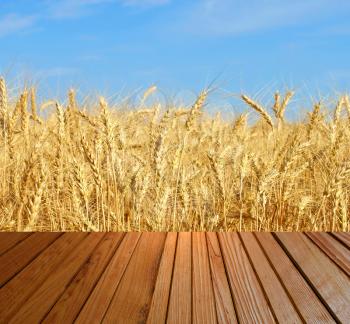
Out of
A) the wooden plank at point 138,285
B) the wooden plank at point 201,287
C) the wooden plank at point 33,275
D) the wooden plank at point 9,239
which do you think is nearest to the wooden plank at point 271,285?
the wooden plank at point 201,287

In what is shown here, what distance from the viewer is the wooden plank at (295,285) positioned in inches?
45.4

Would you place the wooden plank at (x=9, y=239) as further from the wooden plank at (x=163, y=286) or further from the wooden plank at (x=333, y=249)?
the wooden plank at (x=333, y=249)

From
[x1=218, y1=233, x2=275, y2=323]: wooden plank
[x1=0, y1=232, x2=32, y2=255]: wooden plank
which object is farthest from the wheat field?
[x1=218, y1=233, x2=275, y2=323]: wooden plank

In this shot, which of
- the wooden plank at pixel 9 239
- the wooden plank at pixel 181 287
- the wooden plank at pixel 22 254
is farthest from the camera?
the wooden plank at pixel 9 239

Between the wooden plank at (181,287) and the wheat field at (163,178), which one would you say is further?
the wheat field at (163,178)

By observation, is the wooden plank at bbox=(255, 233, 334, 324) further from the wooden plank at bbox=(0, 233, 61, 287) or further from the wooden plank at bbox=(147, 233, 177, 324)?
the wooden plank at bbox=(0, 233, 61, 287)

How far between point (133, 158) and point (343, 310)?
1.63 m

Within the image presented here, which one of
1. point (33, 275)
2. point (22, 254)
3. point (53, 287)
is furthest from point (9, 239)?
point (53, 287)

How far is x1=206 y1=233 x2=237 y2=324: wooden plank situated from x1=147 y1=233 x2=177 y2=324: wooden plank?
0.11m

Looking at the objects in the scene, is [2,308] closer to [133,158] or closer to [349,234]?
[349,234]

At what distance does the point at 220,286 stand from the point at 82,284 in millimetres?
343

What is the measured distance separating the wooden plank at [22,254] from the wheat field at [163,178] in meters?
0.27

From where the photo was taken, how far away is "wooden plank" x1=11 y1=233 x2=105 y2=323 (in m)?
1.15

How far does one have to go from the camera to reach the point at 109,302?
1199 mm
